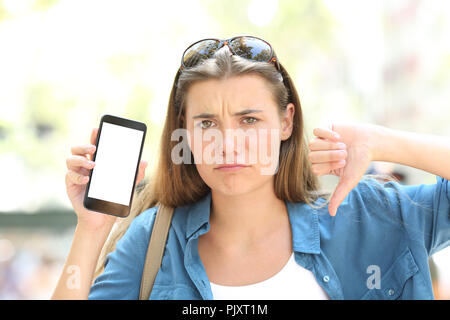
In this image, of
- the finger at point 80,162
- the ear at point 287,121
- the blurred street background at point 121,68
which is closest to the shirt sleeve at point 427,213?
the ear at point 287,121

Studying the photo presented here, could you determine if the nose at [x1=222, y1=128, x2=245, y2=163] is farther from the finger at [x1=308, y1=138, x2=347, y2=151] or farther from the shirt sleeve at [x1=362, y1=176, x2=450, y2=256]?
the shirt sleeve at [x1=362, y1=176, x2=450, y2=256]

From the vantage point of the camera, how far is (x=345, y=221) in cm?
162

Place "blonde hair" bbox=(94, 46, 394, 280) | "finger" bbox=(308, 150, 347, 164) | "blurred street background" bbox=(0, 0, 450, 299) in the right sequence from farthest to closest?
"blurred street background" bbox=(0, 0, 450, 299) → "blonde hair" bbox=(94, 46, 394, 280) → "finger" bbox=(308, 150, 347, 164)

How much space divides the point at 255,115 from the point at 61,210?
3000 millimetres

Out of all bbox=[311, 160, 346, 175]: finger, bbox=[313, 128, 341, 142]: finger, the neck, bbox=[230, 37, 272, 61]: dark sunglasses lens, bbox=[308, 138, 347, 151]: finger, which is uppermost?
bbox=[230, 37, 272, 61]: dark sunglasses lens

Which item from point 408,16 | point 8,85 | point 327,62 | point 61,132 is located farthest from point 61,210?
point 408,16

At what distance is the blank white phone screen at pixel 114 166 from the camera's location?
1.53 m

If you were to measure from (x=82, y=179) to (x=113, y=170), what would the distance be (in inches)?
4.0

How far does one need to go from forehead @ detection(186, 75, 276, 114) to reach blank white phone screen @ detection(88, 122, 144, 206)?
0.26 metres

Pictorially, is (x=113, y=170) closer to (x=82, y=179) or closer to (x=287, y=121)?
(x=82, y=179)

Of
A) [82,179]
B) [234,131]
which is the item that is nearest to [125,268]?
[82,179]

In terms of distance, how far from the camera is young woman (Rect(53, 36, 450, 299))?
1.49 metres

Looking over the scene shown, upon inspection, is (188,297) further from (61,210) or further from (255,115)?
(61,210)

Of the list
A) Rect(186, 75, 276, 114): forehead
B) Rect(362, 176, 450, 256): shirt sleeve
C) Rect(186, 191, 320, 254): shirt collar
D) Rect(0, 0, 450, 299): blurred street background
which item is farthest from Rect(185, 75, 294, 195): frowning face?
Rect(0, 0, 450, 299): blurred street background
